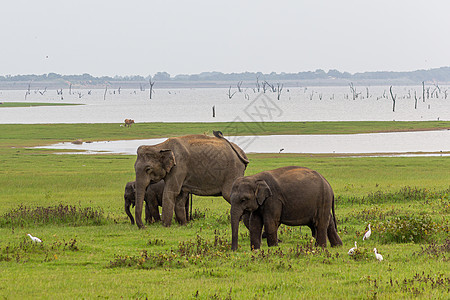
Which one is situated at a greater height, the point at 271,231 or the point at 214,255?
the point at 271,231

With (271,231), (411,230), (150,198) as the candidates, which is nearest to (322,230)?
(271,231)

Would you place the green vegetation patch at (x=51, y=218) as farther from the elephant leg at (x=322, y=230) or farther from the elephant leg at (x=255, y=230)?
the elephant leg at (x=322, y=230)

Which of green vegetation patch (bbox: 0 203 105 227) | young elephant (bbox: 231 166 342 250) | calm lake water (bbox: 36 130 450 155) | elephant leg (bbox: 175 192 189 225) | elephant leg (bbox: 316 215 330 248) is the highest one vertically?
young elephant (bbox: 231 166 342 250)

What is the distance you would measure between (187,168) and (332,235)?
455cm

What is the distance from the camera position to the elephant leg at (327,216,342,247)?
12.7 metres

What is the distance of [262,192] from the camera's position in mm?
11781

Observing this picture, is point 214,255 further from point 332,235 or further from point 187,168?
point 187,168

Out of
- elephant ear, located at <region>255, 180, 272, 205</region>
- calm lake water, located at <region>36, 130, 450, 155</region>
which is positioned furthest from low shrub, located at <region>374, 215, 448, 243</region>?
calm lake water, located at <region>36, 130, 450, 155</region>

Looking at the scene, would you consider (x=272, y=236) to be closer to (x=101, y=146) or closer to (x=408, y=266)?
(x=408, y=266)

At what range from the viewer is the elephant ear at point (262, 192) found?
11.8 meters

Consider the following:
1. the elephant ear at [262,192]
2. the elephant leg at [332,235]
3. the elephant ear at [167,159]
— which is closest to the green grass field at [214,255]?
the elephant leg at [332,235]

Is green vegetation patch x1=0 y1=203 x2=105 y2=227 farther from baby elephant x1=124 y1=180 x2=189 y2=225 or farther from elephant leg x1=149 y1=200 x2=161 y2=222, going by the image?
elephant leg x1=149 y1=200 x2=161 y2=222

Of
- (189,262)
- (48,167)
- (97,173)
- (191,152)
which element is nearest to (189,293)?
(189,262)

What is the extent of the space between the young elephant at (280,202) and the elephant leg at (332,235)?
327mm
